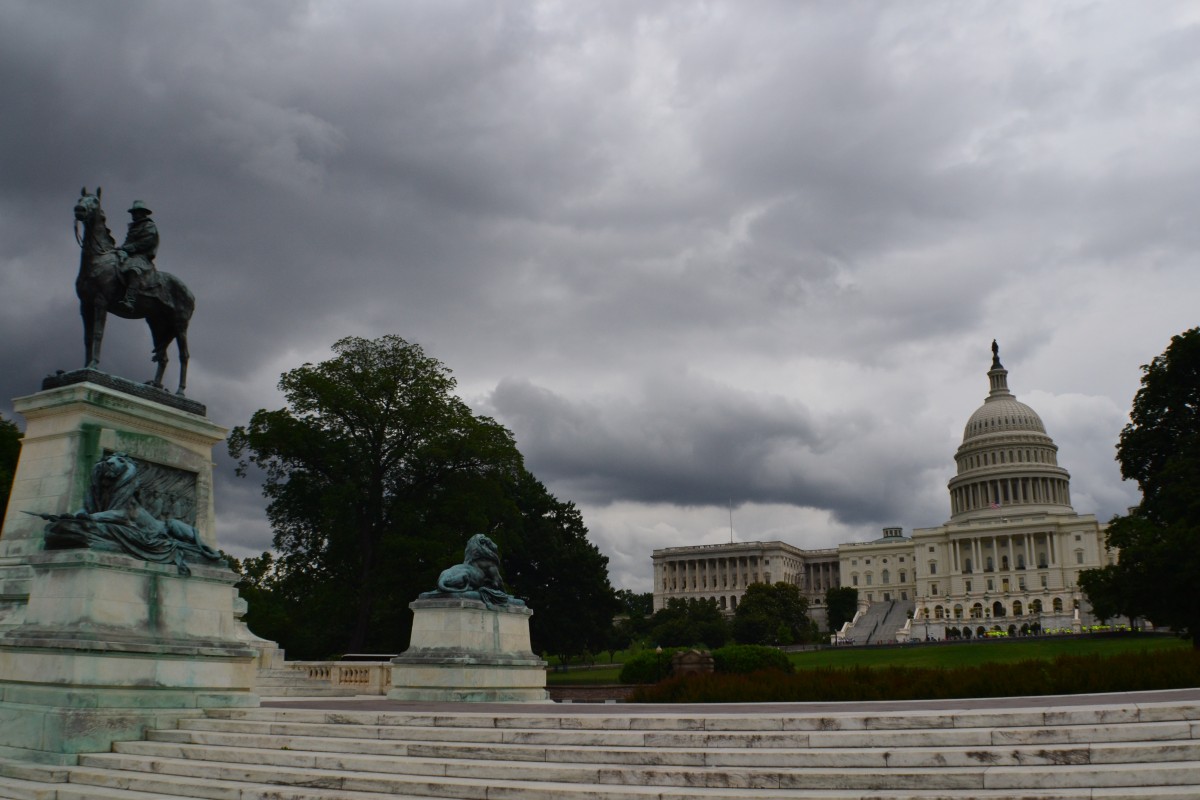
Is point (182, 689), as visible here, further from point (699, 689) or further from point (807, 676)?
point (807, 676)

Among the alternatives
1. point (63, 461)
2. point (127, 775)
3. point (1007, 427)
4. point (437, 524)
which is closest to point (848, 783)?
point (127, 775)

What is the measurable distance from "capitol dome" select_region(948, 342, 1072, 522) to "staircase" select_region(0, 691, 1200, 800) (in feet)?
499

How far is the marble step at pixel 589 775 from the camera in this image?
770 centimetres

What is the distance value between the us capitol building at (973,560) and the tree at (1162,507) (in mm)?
67494

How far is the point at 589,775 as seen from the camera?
9023mm

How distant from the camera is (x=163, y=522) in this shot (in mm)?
14703

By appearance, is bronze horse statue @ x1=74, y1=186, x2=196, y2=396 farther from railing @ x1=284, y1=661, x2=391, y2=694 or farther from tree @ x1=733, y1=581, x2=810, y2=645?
tree @ x1=733, y1=581, x2=810, y2=645

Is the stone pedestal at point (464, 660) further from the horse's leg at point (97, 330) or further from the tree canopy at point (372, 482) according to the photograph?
the tree canopy at point (372, 482)

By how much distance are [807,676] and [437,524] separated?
27507 mm

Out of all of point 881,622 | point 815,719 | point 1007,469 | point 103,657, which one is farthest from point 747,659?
point 1007,469

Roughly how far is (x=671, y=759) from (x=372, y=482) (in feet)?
119

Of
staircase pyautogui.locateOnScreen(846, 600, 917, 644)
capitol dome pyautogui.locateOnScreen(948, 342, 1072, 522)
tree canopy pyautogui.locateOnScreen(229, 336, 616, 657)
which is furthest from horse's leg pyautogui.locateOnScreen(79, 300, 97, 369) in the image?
capitol dome pyautogui.locateOnScreen(948, 342, 1072, 522)

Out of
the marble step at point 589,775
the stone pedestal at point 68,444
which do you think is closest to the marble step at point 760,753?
the marble step at point 589,775

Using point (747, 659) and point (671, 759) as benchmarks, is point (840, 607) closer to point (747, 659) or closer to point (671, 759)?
point (747, 659)
